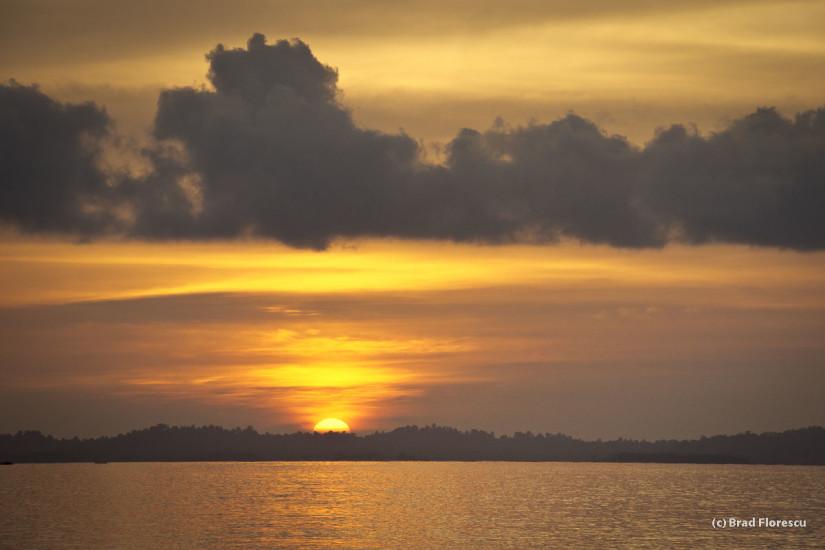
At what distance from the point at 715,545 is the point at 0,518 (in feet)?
411

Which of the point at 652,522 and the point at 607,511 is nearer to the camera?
the point at 652,522

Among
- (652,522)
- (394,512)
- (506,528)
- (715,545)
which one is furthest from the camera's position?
(394,512)

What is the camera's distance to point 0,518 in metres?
176

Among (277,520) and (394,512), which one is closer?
(277,520)

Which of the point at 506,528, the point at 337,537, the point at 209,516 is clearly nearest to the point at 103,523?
the point at 209,516

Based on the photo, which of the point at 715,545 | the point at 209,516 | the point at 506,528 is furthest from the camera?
the point at 209,516

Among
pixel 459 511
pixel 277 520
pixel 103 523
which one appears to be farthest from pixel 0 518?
pixel 459 511

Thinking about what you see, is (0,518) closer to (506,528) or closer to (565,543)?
(506,528)

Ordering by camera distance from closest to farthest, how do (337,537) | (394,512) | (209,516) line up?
1. (337,537)
2. (209,516)
3. (394,512)

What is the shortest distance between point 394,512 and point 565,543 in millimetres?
67796

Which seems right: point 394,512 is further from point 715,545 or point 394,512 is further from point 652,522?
point 715,545

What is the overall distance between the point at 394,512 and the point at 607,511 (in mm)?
44001

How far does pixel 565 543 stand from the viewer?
134 m

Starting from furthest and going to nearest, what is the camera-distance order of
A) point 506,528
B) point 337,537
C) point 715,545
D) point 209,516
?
point 209,516
point 506,528
point 337,537
point 715,545
